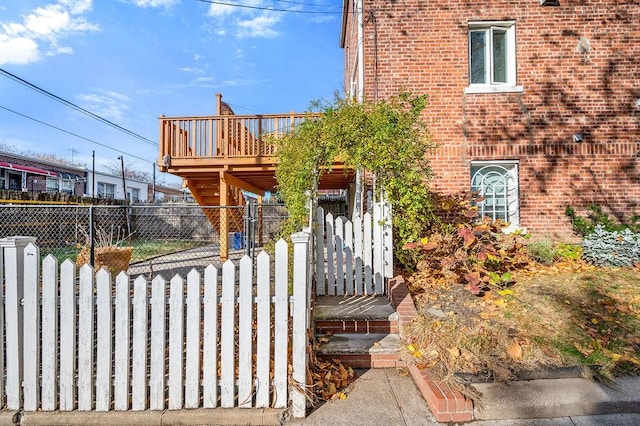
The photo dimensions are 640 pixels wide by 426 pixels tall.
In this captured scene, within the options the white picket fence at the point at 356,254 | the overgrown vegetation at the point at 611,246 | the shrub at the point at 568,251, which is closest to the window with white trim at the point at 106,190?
the white picket fence at the point at 356,254

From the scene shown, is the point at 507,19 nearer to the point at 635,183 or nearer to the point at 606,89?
the point at 606,89

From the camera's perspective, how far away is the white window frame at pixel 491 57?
21.2 feet

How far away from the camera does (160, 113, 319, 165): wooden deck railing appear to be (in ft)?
27.1

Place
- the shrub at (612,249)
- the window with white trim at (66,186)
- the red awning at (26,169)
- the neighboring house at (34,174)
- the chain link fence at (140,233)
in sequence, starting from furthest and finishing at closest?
the window with white trim at (66,186) → the neighboring house at (34,174) → the red awning at (26,169) → the chain link fence at (140,233) → the shrub at (612,249)

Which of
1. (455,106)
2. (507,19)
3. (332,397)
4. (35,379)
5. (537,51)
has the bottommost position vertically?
(332,397)

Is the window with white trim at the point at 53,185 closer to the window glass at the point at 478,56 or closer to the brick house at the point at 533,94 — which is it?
the brick house at the point at 533,94

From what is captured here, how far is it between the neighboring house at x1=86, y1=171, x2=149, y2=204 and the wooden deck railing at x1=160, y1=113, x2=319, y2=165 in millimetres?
16665

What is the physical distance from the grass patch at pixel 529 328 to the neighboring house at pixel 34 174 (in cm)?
2219

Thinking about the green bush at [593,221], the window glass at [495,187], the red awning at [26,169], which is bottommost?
the green bush at [593,221]

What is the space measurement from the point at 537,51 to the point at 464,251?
15.6ft

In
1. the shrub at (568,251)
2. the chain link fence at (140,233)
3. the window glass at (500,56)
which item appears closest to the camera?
the shrub at (568,251)

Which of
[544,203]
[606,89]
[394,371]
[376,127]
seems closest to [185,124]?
[376,127]

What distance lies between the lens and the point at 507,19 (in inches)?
256

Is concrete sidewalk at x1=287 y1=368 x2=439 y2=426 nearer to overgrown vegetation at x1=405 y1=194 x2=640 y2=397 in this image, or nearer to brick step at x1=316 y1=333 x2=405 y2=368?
brick step at x1=316 y1=333 x2=405 y2=368
